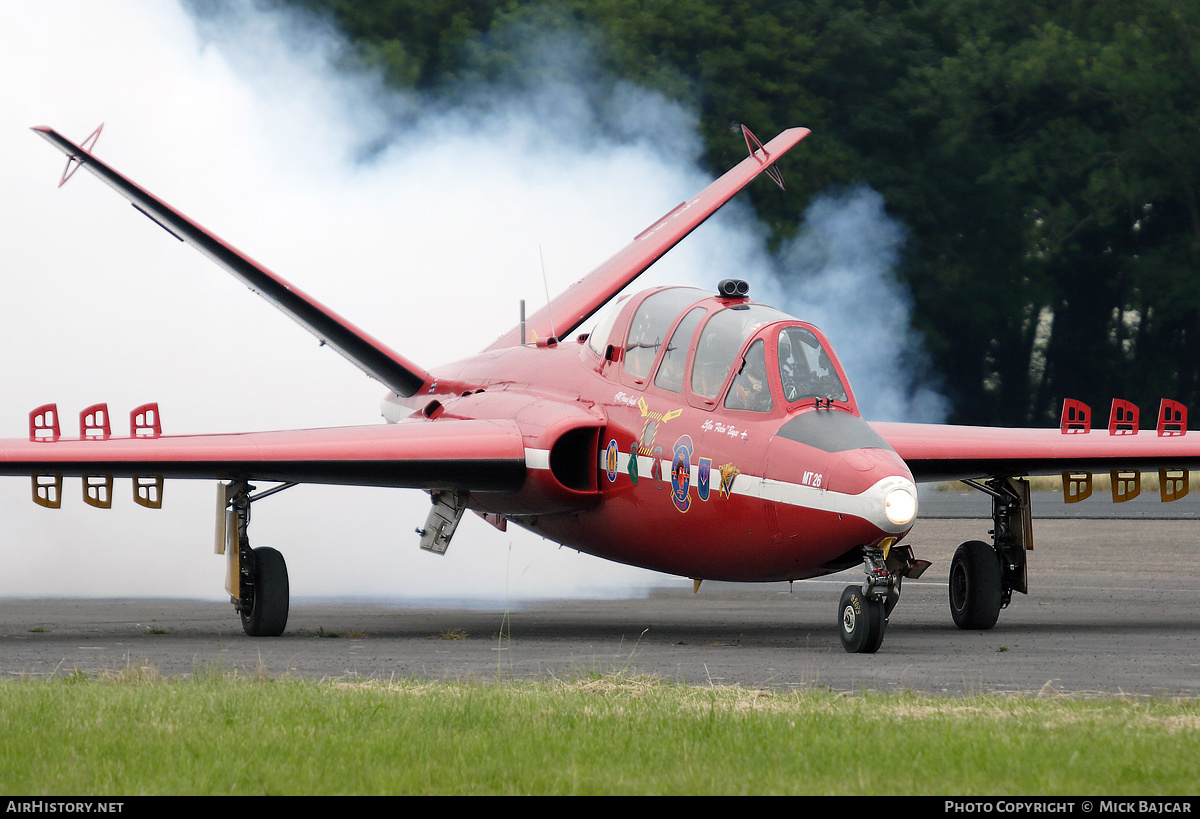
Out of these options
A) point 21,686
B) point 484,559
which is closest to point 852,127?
point 484,559

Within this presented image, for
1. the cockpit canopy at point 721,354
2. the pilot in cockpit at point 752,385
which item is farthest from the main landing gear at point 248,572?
the pilot in cockpit at point 752,385

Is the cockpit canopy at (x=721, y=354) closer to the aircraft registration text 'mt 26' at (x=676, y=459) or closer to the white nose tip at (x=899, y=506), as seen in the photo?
the aircraft registration text 'mt 26' at (x=676, y=459)

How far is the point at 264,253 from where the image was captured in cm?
2823

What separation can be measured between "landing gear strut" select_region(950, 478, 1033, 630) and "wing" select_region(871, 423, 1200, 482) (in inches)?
10.0

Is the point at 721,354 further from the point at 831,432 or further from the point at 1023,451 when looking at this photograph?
the point at 1023,451

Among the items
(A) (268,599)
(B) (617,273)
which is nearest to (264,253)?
(B) (617,273)

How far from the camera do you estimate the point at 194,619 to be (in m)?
17.5

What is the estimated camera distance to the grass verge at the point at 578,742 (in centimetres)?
675

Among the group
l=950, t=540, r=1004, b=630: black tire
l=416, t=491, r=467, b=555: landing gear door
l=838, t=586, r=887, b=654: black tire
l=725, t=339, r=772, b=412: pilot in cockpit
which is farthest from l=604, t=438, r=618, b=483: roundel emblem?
l=950, t=540, r=1004, b=630: black tire

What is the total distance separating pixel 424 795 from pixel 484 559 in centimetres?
1675

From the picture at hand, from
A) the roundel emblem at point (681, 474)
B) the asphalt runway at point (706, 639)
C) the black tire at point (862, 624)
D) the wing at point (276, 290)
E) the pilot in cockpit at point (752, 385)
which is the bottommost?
the asphalt runway at point (706, 639)

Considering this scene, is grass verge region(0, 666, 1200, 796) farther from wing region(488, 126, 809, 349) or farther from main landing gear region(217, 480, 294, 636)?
wing region(488, 126, 809, 349)

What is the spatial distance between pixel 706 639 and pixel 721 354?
2.74 m

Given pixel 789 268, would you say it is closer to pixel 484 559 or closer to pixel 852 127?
pixel 852 127
